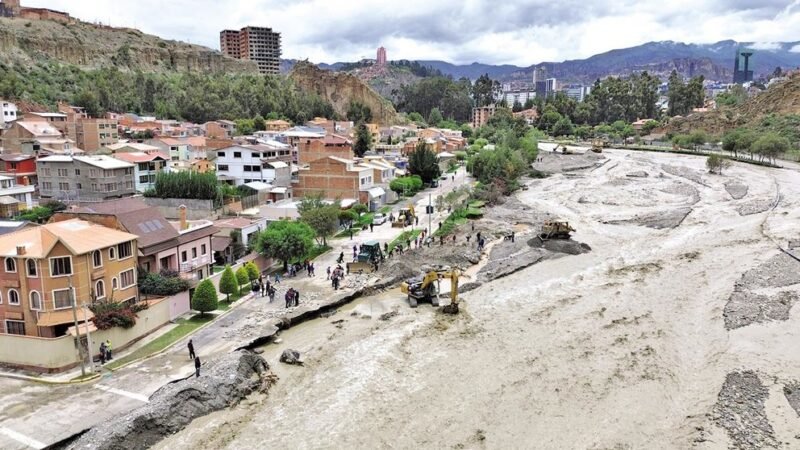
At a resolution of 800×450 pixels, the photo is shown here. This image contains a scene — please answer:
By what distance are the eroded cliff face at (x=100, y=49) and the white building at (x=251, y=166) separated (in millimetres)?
69475

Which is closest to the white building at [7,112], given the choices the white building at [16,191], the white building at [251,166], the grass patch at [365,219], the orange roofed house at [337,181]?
the white building at [16,191]

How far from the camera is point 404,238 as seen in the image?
38281mm

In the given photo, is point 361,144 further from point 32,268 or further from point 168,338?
point 32,268

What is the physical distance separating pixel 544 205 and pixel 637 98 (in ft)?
340

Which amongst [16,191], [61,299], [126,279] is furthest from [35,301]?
[16,191]

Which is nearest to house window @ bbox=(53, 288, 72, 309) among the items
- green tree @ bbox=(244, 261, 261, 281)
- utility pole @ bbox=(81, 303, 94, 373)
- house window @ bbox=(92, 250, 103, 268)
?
utility pole @ bbox=(81, 303, 94, 373)

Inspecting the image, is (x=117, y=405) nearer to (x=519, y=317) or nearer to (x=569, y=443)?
(x=569, y=443)

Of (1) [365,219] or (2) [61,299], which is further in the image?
(1) [365,219]

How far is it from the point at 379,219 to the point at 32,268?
91.9ft

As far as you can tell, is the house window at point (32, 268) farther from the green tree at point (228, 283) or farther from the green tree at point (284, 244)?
the green tree at point (284, 244)

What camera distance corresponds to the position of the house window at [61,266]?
20500 mm

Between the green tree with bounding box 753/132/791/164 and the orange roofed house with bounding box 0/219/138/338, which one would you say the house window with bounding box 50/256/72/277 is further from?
the green tree with bounding box 753/132/791/164

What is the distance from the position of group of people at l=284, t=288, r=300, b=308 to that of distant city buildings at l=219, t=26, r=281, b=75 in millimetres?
164402

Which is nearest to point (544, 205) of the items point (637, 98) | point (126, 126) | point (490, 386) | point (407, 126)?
point (490, 386)
